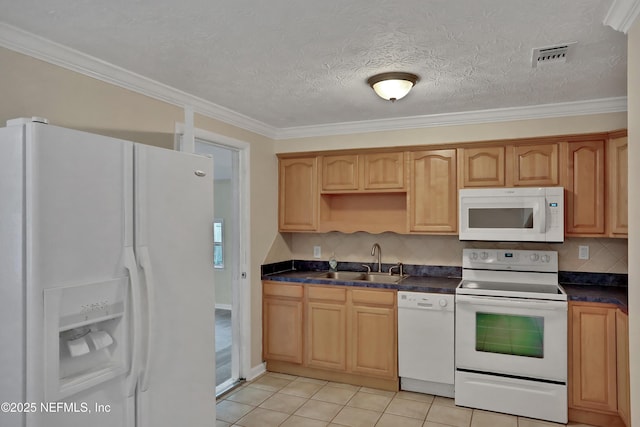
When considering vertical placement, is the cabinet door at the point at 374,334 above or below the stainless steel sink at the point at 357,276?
below

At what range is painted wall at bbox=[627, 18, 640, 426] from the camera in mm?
1785

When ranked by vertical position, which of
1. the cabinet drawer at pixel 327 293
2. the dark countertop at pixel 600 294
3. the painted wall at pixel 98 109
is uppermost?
the painted wall at pixel 98 109

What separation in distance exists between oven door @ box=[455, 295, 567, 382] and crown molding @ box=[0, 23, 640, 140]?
4.92ft

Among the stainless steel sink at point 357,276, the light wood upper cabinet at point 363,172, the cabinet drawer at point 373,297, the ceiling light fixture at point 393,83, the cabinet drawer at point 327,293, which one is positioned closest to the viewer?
the ceiling light fixture at point 393,83

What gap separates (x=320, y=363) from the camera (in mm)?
3928

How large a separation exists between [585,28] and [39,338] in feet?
8.60

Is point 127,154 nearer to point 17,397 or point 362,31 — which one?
point 17,397

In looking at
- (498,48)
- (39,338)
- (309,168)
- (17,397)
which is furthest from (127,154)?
(309,168)

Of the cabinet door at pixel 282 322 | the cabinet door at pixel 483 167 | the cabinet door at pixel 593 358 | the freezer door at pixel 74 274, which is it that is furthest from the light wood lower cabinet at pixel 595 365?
the freezer door at pixel 74 274

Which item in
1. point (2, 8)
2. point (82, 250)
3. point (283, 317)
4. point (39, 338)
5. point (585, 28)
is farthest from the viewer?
point (283, 317)

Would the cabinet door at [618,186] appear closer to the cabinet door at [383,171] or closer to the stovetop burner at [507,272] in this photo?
the stovetop burner at [507,272]

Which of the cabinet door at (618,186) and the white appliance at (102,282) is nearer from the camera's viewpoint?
the white appliance at (102,282)

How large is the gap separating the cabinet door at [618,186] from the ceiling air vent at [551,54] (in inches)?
46.2

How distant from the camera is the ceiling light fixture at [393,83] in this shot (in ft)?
8.87
